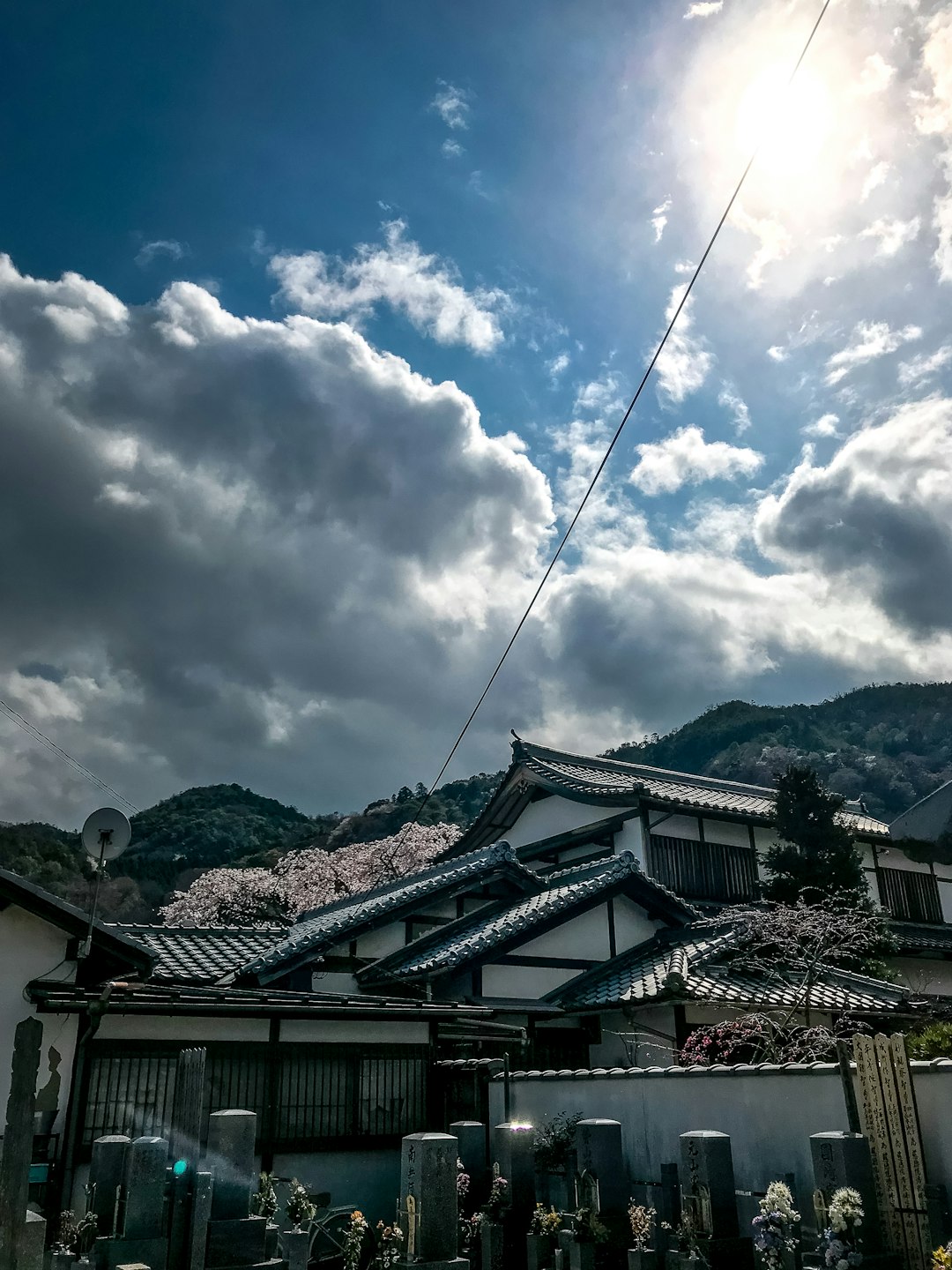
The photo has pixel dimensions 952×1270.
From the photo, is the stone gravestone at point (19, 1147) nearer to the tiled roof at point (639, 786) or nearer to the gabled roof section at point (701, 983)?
the gabled roof section at point (701, 983)

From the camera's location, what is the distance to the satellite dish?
12297 millimetres

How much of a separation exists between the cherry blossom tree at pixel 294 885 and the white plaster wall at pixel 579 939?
805 inches

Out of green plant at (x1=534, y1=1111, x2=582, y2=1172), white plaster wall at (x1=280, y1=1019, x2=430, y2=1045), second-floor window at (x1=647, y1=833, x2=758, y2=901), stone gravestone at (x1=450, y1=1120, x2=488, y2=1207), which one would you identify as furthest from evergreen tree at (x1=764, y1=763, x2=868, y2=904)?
stone gravestone at (x1=450, y1=1120, x2=488, y2=1207)

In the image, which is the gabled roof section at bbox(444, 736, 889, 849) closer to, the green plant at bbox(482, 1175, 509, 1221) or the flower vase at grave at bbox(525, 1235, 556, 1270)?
the green plant at bbox(482, 1175, 509, 1221)

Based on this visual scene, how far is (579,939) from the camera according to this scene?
20.0m

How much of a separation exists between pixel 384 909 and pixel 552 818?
35.1ft

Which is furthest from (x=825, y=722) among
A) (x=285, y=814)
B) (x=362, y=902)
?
(x=362, y=902)

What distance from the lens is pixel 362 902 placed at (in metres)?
26.3

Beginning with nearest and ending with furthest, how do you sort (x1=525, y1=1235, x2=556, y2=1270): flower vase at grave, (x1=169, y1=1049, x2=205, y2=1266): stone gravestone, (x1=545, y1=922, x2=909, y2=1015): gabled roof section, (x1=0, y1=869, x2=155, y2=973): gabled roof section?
(x1=169, y1=1049, x2=205, y2=1266): stone gravestone → (x1=525, y1=1235, x2=556, y2=1270): flower vase at grave → (x1=0, y1=869, x2=155, y2=973): gabled roof section → (x1=545, y1=922, x2=909, y2=1015): gabled roof section

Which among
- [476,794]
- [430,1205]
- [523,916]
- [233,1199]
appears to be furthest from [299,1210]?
[476,794]

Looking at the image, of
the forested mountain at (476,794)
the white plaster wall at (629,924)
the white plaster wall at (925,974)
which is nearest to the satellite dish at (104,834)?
the white plaster wall at (629,924)

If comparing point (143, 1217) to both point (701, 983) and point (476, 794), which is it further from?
point (476, 794)

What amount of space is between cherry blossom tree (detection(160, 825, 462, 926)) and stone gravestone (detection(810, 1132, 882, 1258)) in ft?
104

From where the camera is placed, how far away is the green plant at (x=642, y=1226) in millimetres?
9769
